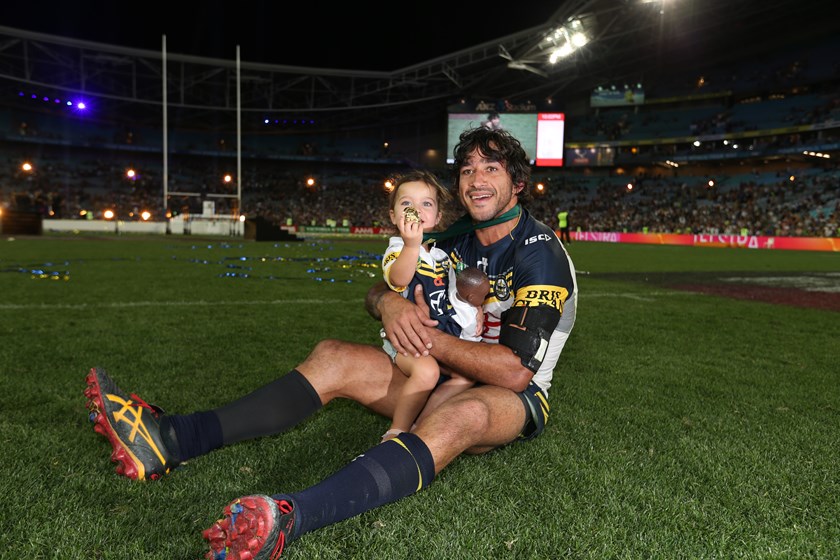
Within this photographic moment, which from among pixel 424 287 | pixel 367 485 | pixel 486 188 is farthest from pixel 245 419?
pixel 486 188

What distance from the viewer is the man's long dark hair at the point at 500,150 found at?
303 centimetres

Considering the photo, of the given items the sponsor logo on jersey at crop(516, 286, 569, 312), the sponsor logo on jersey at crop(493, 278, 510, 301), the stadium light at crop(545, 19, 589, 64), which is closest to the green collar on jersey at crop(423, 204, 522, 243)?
the sponsor logo on jersey at crop(493, 278, 510, 301)

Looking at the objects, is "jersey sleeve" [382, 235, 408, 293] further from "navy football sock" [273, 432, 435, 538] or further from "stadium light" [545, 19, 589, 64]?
"stadium light" [545, 19, 589, 64]

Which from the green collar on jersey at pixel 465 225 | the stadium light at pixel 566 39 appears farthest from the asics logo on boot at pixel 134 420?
the stadium light at pixel 566 39

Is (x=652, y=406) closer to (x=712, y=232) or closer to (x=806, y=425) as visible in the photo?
(x=806, y=425)

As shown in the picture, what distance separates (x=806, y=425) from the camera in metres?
3.47

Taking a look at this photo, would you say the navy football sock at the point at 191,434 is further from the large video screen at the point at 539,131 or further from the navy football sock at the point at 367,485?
the large video screen at the point at 539,131

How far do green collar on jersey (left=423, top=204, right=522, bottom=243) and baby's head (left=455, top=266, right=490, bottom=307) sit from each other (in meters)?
0.27

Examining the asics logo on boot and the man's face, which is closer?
the asics logo on boot

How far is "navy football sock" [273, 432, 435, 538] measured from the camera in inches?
78.2

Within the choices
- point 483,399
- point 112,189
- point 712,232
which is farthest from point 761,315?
point 112,189

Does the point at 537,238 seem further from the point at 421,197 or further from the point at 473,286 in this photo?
the point at 421,197

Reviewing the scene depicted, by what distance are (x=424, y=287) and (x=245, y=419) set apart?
3.59 ft

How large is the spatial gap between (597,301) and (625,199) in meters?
45.5
